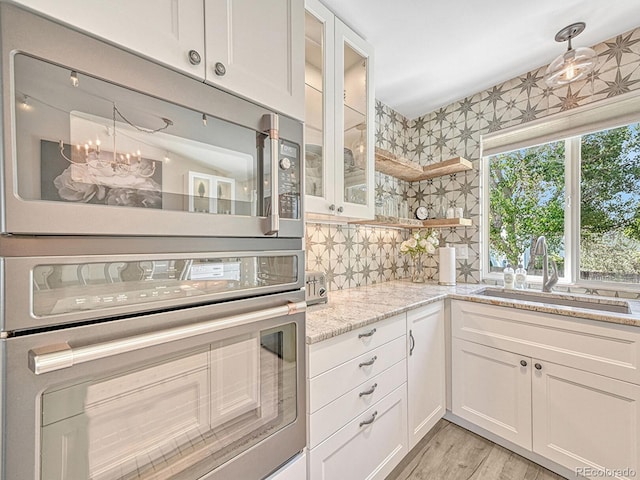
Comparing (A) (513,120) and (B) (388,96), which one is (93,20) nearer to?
(B) (388,96)

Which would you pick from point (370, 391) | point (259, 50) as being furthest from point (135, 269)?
point (370, 391)

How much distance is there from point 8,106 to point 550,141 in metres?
2.77

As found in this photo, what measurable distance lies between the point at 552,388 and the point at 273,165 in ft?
5.99

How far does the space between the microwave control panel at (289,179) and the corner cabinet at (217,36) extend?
0.13 meters

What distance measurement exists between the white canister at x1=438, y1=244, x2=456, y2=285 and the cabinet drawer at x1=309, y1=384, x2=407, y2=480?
3.50ft

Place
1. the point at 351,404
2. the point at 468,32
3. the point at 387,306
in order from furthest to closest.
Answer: the point at 468,32 → the point at 387,306 → the point at 351,404

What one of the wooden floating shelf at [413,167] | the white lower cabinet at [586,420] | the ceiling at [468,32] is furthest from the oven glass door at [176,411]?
the ceiling at [468,32]

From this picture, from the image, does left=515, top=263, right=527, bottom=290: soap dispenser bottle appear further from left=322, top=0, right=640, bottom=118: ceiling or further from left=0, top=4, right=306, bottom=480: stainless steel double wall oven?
left=0, top=4, right=306, bottom=480: stainless steel double wall oven

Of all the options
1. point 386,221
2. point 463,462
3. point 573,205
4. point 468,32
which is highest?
point 468,32

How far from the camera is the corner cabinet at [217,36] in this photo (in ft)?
1.85

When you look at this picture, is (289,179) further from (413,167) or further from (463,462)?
Answer: (463,462)

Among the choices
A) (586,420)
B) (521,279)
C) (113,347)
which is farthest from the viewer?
(521,279)

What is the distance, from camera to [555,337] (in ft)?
4.69

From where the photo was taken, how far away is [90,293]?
1.80 ft
